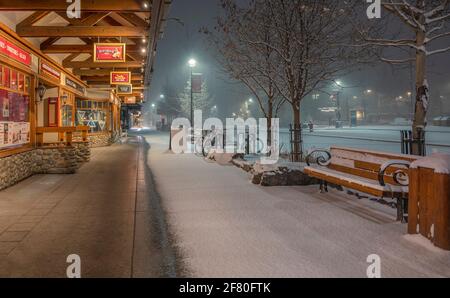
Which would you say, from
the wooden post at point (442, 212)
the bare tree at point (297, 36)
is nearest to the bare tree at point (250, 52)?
the bare tree at point (297, 36)

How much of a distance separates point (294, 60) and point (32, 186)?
914cm

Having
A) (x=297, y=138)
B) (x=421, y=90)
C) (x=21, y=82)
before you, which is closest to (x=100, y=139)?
(x=21, y=82)

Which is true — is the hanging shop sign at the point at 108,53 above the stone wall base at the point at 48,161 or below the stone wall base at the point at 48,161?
above

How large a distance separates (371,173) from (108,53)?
8.51 m

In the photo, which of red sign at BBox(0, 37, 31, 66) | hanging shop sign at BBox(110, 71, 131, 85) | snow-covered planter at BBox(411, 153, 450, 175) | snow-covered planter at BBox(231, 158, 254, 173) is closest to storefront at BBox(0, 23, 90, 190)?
red sign at BBox(0, 37, 31, 66)

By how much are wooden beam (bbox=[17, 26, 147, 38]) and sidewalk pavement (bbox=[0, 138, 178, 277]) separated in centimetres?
371

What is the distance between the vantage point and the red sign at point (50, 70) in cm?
1329

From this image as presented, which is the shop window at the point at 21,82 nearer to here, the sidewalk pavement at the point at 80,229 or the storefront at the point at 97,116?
the sidewalk pavement at the point at 80,229

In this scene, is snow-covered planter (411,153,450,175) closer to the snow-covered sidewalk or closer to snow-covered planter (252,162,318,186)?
the snow-covered sidewalk

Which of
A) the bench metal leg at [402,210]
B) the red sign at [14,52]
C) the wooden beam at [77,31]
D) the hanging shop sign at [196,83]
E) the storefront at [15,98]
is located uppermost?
the hanging shop sign at [196,83]

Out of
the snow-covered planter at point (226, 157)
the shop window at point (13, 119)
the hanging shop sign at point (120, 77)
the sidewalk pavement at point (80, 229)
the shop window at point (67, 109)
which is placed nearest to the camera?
the sidewalk pavement at point (80, 229)

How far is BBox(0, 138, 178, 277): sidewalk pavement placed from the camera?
177 inches

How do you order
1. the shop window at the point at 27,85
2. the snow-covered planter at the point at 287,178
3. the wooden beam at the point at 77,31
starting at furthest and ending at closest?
the shop window at the point at 27,85, the wooden beam at the point at 77,31, the snow-covered planter at the point at 287,178

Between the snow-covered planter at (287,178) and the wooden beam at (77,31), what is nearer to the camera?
the snow-covered planter at (287,178)
